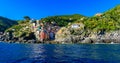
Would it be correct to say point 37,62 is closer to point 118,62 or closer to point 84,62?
point 84,62

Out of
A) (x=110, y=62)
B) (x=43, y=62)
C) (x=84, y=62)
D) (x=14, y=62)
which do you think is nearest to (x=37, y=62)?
(x=43, y=62)

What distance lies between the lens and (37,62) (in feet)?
208

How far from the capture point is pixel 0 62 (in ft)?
202

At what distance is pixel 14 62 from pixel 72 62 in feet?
45.0

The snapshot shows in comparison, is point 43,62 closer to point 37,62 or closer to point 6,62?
point 37,62

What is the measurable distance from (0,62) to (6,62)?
137cm

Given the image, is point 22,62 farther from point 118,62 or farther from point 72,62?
point 118,62

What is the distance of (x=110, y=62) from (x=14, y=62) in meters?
23.0

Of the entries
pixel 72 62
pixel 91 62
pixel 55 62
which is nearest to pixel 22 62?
pixel 55 62

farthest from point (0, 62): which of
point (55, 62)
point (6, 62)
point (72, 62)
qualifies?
point (72, 62)

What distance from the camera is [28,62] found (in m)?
62.8

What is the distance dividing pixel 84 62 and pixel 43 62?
9758 mm

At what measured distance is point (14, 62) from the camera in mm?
62719

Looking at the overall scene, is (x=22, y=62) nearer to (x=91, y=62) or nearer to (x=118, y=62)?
(x=91, y=62)
